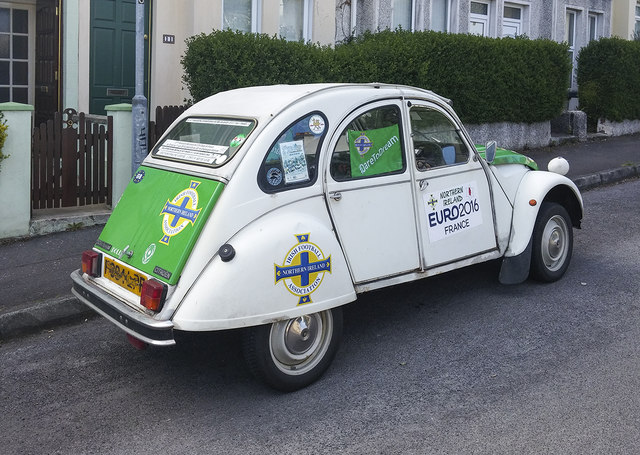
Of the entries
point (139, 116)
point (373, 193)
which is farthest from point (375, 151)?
point (139, 116)

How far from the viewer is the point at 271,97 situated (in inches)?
210

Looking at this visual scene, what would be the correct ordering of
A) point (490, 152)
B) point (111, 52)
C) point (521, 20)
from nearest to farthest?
point (490, 152) < point (111, 52) < point (521, 20)

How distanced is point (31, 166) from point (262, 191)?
4.71 m

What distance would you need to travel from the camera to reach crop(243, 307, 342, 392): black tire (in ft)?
15.6

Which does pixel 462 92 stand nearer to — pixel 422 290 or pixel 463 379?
pixel 422 290

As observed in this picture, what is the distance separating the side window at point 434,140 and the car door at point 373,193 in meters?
0.17

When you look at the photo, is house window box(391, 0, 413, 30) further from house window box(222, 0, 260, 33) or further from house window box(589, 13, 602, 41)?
house window box(589, 13, 602, 41)

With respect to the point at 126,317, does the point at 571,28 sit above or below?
above

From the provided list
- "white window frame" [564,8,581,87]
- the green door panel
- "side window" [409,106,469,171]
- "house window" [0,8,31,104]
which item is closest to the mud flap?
"side window" [409,106,469,171]

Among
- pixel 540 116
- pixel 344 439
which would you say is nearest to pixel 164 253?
pixel 344 439

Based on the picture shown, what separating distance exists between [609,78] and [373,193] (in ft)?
46.1

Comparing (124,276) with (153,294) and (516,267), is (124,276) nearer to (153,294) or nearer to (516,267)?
(153,294)

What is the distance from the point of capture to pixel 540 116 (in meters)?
15.3

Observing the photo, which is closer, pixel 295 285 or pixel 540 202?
pixel 295 285
